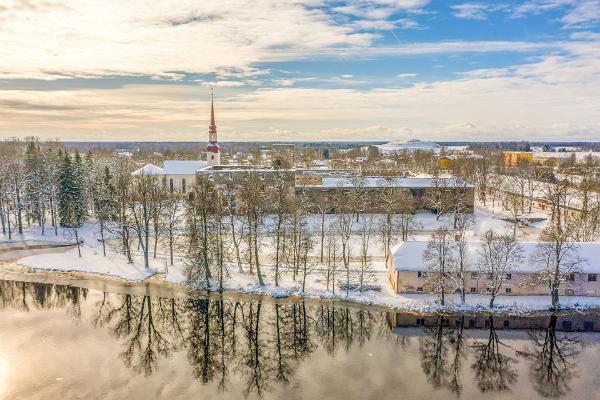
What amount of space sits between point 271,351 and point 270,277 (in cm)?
1139

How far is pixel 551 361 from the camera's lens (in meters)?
26.0

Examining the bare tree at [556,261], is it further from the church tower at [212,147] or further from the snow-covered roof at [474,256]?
the church tower at [212,147]

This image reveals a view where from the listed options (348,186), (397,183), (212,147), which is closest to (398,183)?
(397,183)

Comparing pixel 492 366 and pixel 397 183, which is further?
pixel 397 183

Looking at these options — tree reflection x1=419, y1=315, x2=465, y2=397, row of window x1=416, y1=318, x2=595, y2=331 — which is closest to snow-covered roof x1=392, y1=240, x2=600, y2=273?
row of window x1=416, y1=318, x2=595, y2=331

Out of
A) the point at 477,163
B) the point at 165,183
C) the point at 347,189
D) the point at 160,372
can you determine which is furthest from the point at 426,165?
the point at 160,372

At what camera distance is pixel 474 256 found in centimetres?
3453

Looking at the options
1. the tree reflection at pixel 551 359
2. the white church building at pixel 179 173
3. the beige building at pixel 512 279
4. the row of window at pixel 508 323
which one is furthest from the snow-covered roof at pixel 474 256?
the white church building at pixel 179 173

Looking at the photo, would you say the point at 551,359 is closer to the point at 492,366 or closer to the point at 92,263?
the point at 492,366

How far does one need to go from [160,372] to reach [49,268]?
868 inches

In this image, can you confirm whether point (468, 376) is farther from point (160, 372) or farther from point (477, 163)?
point (477, 163)

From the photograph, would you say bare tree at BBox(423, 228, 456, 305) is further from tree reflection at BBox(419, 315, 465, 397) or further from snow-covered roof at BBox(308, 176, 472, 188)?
snow-covered roof at BBox(308, 176, 472, 188)

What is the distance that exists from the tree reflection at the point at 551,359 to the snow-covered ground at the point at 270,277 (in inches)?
125

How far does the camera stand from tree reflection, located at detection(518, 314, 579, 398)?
918 inches
